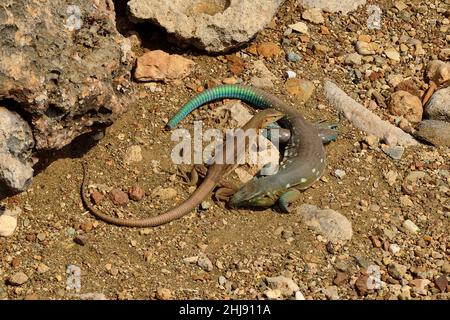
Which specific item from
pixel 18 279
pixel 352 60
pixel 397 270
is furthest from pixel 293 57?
pixel 18 279

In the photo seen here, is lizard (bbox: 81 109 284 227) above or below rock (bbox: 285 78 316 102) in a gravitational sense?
below

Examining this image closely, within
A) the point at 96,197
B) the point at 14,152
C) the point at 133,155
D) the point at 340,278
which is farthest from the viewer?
the point at 133,155

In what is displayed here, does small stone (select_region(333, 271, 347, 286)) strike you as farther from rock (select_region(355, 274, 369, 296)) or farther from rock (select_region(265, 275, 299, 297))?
rock (select_region(265, 275, 299, 297))

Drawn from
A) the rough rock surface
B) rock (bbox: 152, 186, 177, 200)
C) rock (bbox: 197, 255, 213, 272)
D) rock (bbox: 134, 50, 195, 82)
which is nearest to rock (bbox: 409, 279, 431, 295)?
rock (bbox: 197, 255, 213, 272)

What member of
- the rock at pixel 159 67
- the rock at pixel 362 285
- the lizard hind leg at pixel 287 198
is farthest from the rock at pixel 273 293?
the rock at pixel 159 67

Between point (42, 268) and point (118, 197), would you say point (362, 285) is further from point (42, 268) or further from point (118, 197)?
point (42, 268)

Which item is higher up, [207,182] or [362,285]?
[207,182]

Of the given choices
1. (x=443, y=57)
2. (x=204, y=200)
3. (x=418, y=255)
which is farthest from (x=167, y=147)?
(x=443, y=57)
